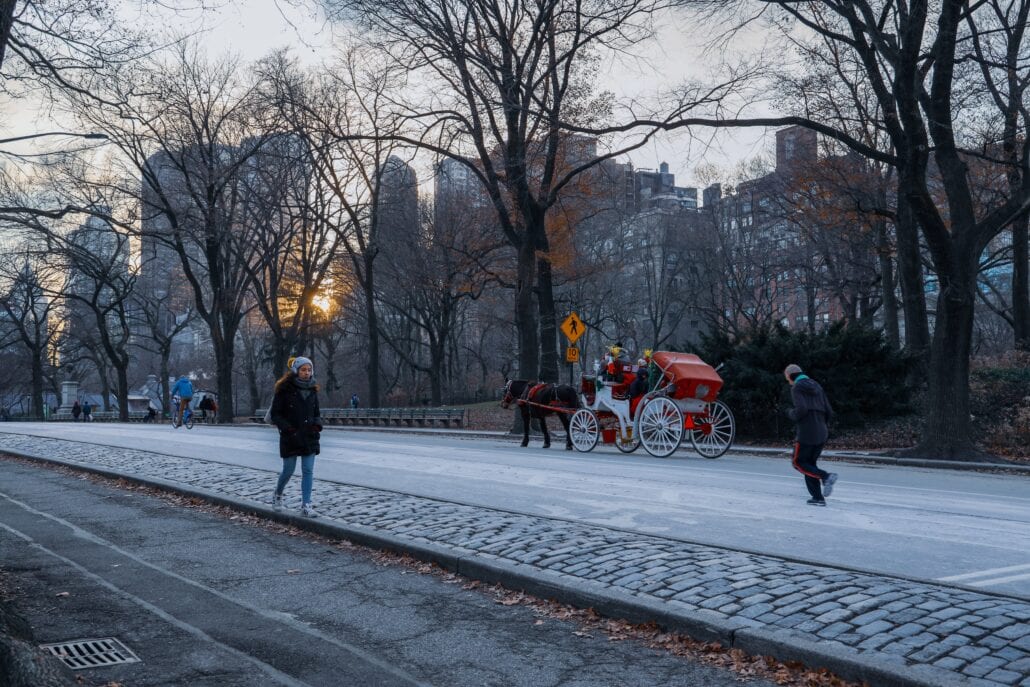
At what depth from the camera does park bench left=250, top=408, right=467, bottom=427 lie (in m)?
41.2

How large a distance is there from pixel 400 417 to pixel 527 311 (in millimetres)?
14077

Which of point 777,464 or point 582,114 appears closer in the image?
point 777,464

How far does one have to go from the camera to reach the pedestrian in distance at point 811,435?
40.6 feet

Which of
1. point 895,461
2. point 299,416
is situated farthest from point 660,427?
point 299,416

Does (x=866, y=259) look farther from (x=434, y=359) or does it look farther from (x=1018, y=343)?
(x=434, y=359)

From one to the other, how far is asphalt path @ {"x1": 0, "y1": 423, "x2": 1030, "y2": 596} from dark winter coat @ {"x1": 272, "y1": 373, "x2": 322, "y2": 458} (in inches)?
78.1

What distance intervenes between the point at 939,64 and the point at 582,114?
1123cm

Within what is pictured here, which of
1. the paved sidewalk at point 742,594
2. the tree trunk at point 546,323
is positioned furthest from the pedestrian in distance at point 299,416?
the tree trunk at point 546,323

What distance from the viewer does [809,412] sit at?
12.6 meters

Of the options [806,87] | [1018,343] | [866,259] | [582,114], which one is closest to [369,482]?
[806,87]

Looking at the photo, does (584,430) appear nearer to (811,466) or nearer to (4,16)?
(811,466)

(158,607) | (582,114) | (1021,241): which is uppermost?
(582,114)

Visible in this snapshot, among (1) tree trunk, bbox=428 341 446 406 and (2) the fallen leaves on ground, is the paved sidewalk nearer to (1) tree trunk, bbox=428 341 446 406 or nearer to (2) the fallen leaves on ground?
(2) the fallen leaves on ground

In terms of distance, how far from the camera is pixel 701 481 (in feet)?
49.9
